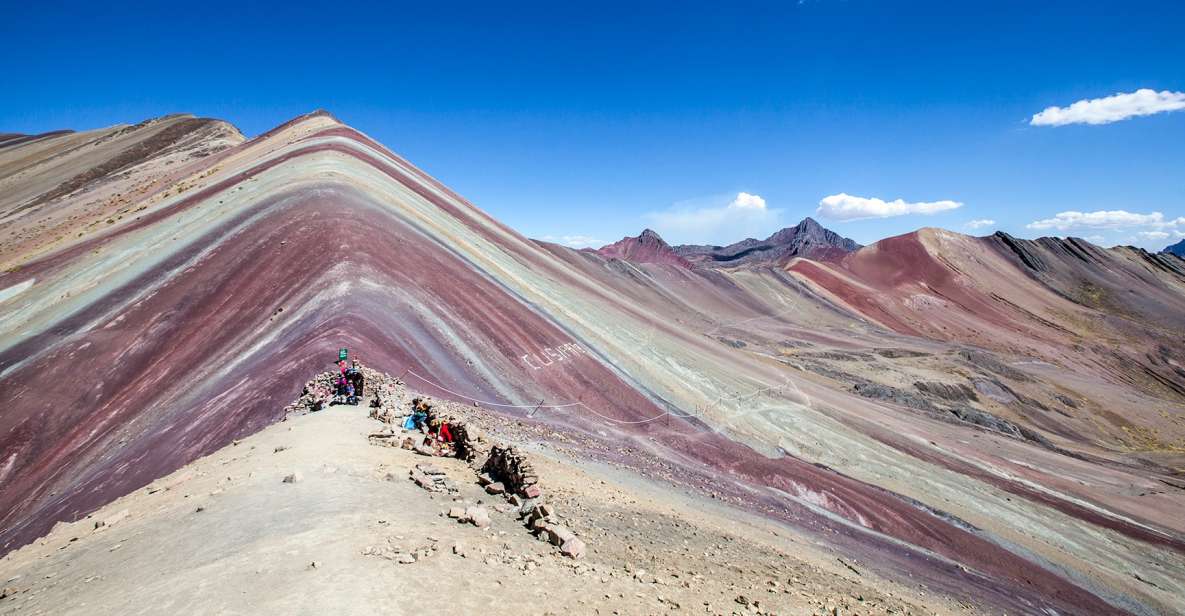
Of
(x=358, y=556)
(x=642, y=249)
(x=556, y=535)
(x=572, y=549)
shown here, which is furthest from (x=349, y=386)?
(x=642, y=249)

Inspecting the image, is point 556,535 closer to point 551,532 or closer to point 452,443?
point 551,532

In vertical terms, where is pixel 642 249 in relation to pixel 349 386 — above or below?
above

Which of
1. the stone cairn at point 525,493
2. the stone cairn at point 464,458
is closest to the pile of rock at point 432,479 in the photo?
the stone cairn at point 464,458

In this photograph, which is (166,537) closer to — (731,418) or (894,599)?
(894,599)

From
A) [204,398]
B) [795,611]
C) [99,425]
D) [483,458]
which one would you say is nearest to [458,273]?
[204,398]

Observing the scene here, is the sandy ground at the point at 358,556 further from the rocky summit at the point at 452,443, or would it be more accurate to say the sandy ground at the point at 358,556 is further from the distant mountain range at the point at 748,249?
the distant mountain range at the point at 748,249

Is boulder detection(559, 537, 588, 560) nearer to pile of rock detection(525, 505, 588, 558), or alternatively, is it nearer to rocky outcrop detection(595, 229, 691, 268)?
pile of rock detection(525, 505, 588, 558)
